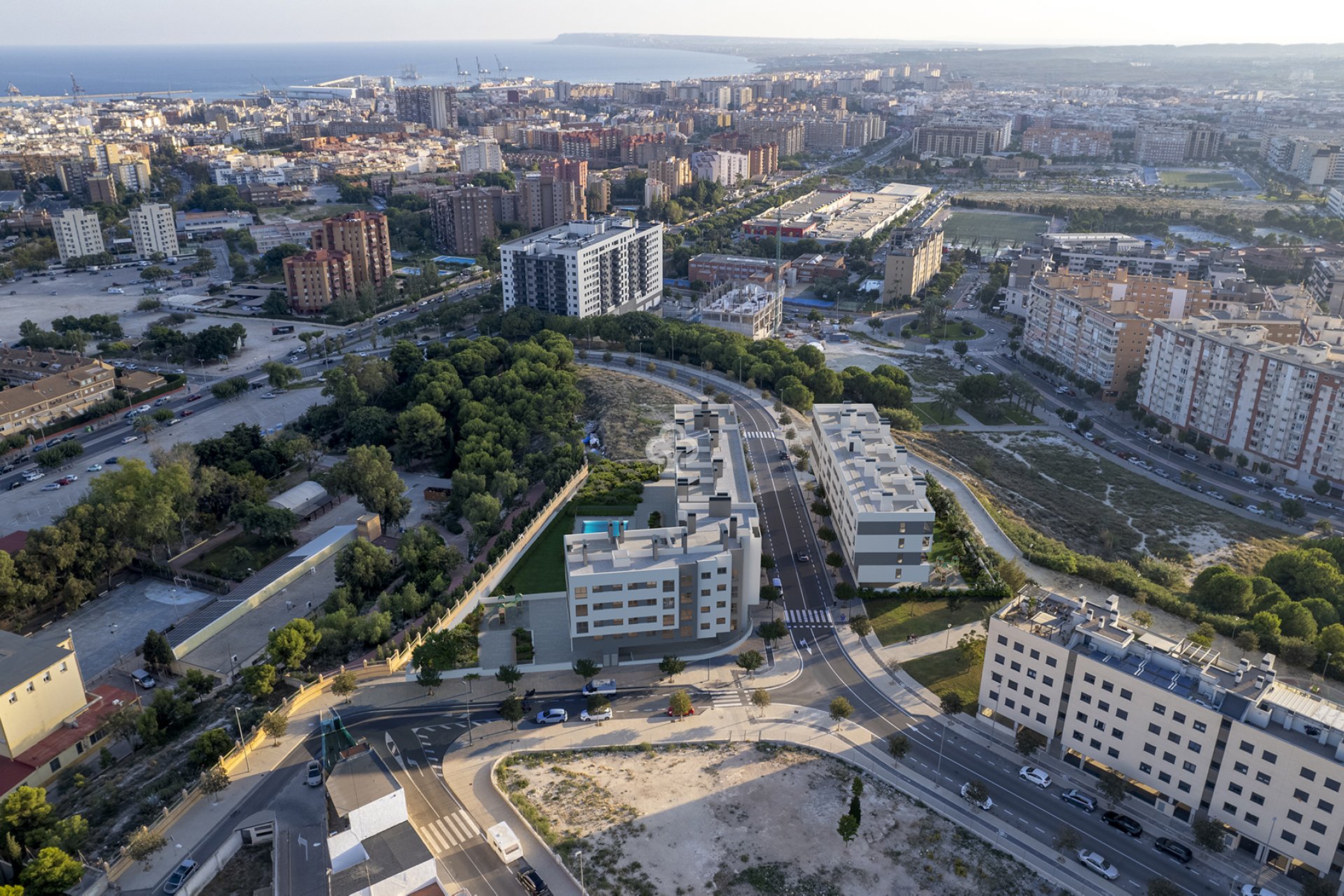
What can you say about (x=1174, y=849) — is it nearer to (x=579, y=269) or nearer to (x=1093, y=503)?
(x=1093, y=503)

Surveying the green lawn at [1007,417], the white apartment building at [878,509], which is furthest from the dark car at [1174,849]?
the green lawn at [1007,417]

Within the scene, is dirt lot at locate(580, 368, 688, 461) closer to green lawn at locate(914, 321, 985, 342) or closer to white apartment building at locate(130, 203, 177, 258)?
green lawn at locate(914, 321, 985, 342)

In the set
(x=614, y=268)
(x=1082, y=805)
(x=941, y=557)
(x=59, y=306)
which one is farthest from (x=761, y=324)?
(x=59, y=306)

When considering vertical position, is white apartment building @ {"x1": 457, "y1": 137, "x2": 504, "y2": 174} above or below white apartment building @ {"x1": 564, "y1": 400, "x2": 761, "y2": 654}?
above

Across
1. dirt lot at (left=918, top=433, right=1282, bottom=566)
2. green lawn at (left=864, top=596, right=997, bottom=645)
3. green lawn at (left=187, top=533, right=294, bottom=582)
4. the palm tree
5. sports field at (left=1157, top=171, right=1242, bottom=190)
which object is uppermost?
sports field at (left=1157, top=171, right=1242, bottom=190)

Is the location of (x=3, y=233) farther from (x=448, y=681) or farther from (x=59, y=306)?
(x=448, y=681)

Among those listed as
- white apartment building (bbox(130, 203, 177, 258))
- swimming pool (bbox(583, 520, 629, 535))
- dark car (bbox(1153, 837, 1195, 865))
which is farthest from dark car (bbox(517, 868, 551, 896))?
white apartment building (bbox(130, 203, 177, 258))

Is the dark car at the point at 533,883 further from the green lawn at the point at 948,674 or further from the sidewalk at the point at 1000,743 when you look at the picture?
the green lawn at the point at 948,674
